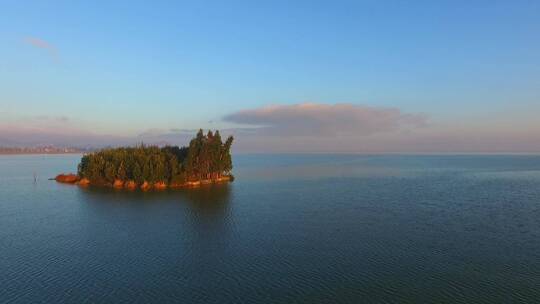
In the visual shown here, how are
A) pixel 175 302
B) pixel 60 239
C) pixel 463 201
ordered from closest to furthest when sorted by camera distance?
pixel 175 302 → pixel 60 239 → pixel 463 201

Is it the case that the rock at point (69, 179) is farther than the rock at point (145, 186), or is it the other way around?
the rock at point (69, 179)

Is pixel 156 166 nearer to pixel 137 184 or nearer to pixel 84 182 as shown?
pixel 137 184

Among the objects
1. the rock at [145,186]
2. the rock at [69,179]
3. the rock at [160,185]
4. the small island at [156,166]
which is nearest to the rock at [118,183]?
the small island at [156,166]

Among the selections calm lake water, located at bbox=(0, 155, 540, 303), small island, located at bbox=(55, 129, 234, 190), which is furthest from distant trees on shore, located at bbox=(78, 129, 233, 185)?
calm lake water, located at bbox=(0, 155, 540, 303)

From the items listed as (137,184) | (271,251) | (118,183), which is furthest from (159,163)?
(271,251)

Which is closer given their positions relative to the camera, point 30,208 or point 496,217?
point 496,217

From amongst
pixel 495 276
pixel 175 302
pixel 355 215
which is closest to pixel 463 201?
pixel 355 215

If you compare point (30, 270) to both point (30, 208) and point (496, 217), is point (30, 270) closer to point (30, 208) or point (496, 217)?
point (30, 208)

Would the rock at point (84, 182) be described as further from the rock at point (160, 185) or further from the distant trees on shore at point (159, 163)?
the rock at point (160, 185)
